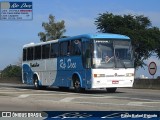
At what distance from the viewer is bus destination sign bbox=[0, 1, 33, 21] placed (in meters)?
37.2

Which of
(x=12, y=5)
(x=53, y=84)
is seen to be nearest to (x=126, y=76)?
(x=53, y=84)

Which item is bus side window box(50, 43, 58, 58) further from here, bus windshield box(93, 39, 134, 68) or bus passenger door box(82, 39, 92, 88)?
bus windshield box(93, 39, 134, 68)

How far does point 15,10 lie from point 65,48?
37.2 feet

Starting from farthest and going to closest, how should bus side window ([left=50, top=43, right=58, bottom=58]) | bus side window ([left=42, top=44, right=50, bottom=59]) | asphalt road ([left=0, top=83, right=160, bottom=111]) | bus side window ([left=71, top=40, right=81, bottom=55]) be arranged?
1. bus side window ([left=42, top=44, right=50, bottom=59])
2. bus side window ([left=50, top=43, right=58, bottom=58])
3. bus side window ([left=71, top=40, right=81, bottom=55])
4. asphalt road ([left=0, top=83, right=160, bottom=111])

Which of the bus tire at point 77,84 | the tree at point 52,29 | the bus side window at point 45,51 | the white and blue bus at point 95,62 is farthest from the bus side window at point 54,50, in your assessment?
the tree at point 52,29

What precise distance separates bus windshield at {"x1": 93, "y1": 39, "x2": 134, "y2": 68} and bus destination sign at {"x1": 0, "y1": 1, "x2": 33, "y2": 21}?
14.3m

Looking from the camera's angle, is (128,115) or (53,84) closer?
Result: (128,115)

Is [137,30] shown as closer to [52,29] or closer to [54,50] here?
[52,29]

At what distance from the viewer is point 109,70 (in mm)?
24547

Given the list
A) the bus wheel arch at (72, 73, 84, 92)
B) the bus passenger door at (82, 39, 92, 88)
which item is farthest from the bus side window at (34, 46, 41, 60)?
the bus passenger door at (82, 39, 92, 88)

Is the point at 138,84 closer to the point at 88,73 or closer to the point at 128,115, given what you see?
the point at 88,73

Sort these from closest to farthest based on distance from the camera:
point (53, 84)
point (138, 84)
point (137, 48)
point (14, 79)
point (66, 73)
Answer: point (66, 73) < point (53, 84) < point (138, 84) < point (14, 79) < point (137, 48)

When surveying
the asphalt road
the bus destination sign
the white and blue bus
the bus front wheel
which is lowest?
the asphalt road

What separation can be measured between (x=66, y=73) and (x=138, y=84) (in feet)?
35.8
